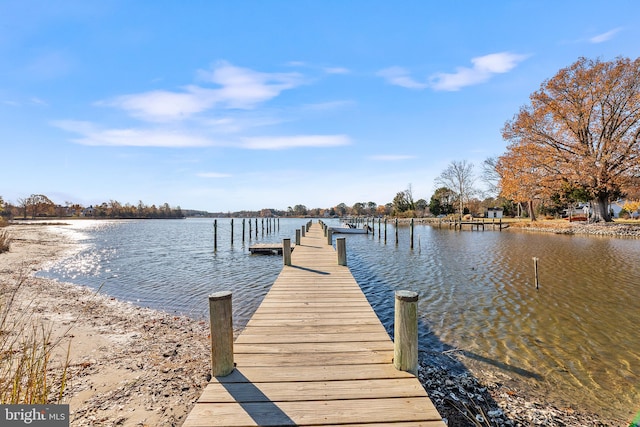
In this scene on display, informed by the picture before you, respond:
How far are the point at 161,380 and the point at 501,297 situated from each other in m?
9.26

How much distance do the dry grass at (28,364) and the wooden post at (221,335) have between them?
1.23 m

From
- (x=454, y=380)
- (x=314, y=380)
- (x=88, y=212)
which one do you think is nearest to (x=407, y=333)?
(x=314, y=380)

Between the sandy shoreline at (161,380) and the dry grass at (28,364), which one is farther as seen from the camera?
the sandy shoreline at (161,380)

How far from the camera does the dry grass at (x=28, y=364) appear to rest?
247 cm

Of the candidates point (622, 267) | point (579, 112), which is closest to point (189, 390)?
point (622, 267)

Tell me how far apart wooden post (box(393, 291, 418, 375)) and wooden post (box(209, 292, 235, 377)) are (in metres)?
1.87

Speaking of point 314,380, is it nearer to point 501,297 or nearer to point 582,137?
point 501,297

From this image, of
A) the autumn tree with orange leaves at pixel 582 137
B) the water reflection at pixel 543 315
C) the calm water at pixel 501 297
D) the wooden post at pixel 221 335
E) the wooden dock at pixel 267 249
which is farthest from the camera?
the autumn tree with orange leaves at pixel 582 137

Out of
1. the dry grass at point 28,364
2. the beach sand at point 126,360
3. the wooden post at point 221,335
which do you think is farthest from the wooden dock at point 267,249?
the wooden post at point 221,335

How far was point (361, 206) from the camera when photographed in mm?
120688

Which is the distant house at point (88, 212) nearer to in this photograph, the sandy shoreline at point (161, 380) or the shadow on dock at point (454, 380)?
the sandy shoreline at point (161, 380)

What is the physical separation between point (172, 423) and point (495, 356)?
5.32 metres

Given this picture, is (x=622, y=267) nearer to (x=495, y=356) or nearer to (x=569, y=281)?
(x=569, y=281)

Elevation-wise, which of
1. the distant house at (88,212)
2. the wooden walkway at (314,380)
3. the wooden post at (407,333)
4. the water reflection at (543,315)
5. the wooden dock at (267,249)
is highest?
the distant house at (88,212)
